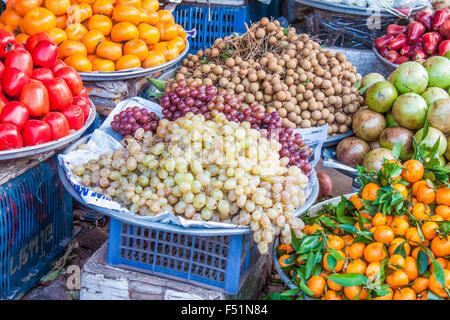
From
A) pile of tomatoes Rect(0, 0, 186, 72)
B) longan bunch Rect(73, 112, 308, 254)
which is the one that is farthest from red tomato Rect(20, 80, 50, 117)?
pile of tomatoes Rect(0, 0, 186, 72)

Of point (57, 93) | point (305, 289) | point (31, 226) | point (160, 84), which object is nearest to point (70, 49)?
point (160, 84)

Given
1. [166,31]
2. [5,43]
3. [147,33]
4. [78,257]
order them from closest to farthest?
1. [5,43]
2. [78,257]
3. [147,33]
4. [166,31]

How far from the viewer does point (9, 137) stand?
5.92 ft

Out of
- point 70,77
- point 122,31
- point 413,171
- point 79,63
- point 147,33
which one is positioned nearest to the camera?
point 413,171

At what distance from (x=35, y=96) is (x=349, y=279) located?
4.90 ft

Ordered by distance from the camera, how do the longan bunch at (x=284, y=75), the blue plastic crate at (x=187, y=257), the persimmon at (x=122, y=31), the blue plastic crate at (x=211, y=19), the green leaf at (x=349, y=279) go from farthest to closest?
the blue plastic crate at (x=211, y=19) → the persimmon at (x=122, y=31) → the longan bunch at (x=284, y=75) → the blue plastic crate at (x=187, y=257) → the green leaf at (x=349, y=279)

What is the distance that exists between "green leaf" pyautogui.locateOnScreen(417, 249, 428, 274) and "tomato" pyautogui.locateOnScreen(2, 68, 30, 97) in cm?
176

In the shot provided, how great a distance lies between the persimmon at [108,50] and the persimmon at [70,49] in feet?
0.33

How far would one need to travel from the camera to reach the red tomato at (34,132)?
6.22 feet

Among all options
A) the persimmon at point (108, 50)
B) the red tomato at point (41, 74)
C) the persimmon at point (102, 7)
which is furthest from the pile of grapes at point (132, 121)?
the persimmon at point (102, 7)

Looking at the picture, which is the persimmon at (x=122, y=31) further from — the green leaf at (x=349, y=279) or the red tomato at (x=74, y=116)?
the green leaf at (x=349, y=279)

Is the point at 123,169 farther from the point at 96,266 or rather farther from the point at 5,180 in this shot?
the point at 5,180

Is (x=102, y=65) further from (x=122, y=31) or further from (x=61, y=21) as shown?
(x=61, y=21)

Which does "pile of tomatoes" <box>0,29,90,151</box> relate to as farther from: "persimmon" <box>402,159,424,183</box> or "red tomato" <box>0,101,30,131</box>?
"persimmon" <box>402,159,424,183</box>
